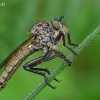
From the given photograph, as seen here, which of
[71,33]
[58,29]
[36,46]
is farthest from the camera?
[71,33]

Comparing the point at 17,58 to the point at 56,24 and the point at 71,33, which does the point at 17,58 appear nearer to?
the point at 56,24

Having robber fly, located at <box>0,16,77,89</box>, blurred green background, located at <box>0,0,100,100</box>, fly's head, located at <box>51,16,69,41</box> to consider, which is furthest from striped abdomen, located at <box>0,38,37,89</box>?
fly's head, located at <box>51,16,69,41</box>

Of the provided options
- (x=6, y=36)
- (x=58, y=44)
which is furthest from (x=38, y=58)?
(x=6, y=36)

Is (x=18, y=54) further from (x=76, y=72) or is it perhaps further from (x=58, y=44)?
(x=76, y=72)

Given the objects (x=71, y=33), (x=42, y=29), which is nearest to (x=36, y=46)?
(x=42, y=29)

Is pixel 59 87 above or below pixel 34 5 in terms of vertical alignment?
below
